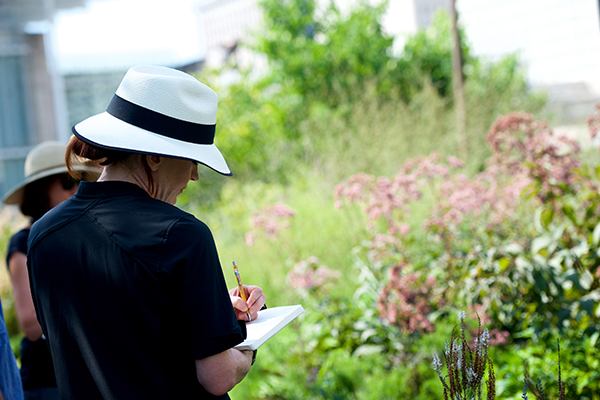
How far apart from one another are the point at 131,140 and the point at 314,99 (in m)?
14.6

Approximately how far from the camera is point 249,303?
128 cm

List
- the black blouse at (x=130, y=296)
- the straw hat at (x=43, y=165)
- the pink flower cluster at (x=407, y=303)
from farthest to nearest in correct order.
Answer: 1. the pink flower cluster at (x=407, y=303)
2. the straw hat at (x=43, y=165)
3. the black blouse at (x=130, y=296)

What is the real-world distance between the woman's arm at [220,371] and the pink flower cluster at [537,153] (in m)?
2.29

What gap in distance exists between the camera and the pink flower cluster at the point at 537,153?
295cm

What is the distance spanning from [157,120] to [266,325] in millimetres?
510

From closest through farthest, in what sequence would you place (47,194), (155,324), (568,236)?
(155,324), (47,194), (568,236)

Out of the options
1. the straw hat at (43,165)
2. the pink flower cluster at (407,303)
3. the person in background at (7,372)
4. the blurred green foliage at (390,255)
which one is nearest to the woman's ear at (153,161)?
the person in background at (7,372)

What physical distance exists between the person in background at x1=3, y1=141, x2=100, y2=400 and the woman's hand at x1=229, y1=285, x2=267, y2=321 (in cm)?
101

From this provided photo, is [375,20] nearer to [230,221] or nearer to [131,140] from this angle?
[230,221]

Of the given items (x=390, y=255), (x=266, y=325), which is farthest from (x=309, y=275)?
(x=266, y=325)

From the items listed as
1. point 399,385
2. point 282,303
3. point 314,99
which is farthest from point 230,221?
point 314,99

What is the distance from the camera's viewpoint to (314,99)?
15359 mm

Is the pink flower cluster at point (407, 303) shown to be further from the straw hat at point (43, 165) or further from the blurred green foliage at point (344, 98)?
the blurred green foliage at point (344, 98)

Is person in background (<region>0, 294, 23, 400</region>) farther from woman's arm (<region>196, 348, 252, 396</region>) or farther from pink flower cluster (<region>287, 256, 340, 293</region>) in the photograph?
pink flower cluster (<region>287, 256, 340, 293</region>)
